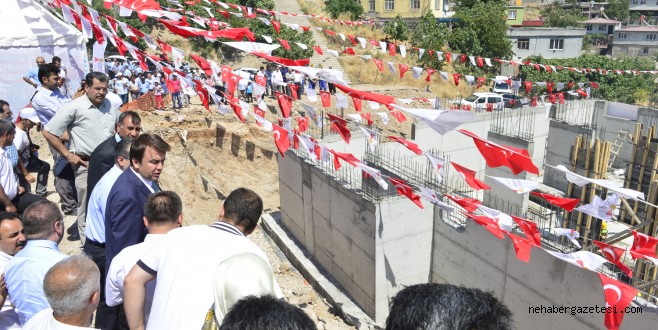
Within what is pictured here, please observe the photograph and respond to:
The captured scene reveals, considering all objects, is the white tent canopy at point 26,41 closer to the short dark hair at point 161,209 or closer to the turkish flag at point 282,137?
the turkish flag at point 282,137

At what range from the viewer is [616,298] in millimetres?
5984

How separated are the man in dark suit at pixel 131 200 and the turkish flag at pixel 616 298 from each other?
5.40 m

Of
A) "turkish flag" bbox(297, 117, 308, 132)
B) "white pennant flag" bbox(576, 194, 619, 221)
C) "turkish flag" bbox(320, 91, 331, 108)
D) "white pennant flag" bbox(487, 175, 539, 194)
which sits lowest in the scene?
"turkish flag" bbox(297, 117, 308, 132)

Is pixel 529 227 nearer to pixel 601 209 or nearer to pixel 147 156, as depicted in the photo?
pixel 601 209

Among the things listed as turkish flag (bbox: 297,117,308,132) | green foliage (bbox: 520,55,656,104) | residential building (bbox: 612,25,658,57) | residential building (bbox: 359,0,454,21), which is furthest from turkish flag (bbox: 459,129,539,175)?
residential building (bbox: 612,25,658,57)

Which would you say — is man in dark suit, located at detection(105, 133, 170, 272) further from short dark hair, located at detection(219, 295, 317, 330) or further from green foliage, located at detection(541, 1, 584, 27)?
green foliage, located at detection(541, 1, 584, 27)

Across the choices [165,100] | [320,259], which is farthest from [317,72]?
[165,100]

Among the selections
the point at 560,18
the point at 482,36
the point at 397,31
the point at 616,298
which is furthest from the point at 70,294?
the point at 560,18

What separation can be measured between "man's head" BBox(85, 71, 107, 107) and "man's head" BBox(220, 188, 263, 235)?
418 centimetres

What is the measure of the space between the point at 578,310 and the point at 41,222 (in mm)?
6856

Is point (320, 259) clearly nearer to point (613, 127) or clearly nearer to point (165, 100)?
point (165, 100)

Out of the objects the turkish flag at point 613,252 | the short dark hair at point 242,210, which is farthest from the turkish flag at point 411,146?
the short dark hair at point 242,210

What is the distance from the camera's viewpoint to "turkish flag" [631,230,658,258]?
5.94 meters

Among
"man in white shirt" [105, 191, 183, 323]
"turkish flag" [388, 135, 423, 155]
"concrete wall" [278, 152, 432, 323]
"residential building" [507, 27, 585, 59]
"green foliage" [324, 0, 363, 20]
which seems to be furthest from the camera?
"residential building" [507, 27, 585, 59]
